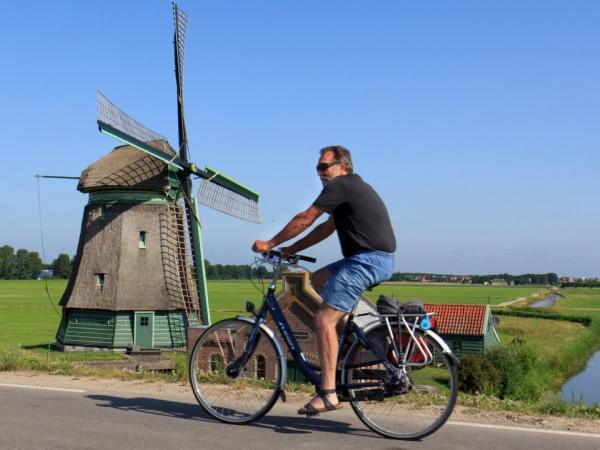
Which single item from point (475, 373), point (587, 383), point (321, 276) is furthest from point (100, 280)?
point (321, 276)

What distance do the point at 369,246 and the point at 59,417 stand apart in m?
2.75

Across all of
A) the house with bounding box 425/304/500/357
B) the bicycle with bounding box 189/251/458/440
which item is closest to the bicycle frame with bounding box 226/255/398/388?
the bicycle with bounding box 189/251/458/440

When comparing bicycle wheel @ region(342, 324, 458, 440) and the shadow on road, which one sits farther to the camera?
the shadow on road

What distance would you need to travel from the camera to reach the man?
5.07 metres

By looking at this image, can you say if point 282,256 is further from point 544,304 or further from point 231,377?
point 544,304

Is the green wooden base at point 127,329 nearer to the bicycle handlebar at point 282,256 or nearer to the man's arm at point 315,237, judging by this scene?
the man's arm at point 315,237

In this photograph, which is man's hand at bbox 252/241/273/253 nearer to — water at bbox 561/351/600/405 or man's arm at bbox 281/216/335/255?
man's arm at bbox 281/216/335/255

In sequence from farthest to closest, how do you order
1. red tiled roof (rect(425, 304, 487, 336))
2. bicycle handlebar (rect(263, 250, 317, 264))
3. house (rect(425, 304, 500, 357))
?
red tiled roof (rect(425, 304, 487, 336)) < house (rect(425, 304, 500, 357)) < bicycle handlebar (rect(263, 250, 317, 264))

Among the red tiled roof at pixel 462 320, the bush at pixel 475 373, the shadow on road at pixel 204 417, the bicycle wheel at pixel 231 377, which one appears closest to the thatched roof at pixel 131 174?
the bush at pixel 475 373

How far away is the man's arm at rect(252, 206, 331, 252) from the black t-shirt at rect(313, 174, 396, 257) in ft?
0.22

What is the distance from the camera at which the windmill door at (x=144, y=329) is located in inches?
1146

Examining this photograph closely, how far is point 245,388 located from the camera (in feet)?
18.8

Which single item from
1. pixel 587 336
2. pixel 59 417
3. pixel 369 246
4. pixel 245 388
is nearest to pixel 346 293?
pixel 369 246

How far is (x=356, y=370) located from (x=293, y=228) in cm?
112
